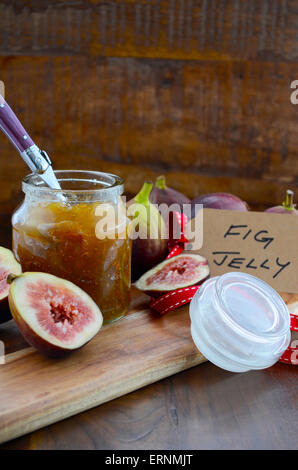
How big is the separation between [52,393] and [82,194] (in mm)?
377

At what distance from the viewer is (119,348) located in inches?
36.5

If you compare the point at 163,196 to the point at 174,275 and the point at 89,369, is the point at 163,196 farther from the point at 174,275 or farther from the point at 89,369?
the point at 89,369

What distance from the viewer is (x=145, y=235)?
3.98 feet

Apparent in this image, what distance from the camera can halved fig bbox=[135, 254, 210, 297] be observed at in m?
1.10

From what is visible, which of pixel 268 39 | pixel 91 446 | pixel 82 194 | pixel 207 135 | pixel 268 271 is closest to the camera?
pixel 91 446

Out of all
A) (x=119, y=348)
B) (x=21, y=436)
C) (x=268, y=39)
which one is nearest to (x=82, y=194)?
(x=119, y=348)

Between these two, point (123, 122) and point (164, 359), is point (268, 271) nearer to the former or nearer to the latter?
point (164, 359)

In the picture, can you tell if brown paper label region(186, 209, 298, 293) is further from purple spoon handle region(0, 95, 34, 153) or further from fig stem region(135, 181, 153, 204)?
purple spoon handle region(0, 95, 34, 153)

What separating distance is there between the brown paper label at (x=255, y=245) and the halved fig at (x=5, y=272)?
0.44 meters

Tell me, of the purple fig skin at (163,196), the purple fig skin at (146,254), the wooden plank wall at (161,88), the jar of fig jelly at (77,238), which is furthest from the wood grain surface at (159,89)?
the jar of fig jelly at (77,238)

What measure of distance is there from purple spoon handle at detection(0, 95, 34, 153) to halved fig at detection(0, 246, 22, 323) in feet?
0.68

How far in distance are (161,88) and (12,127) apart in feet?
2.97
